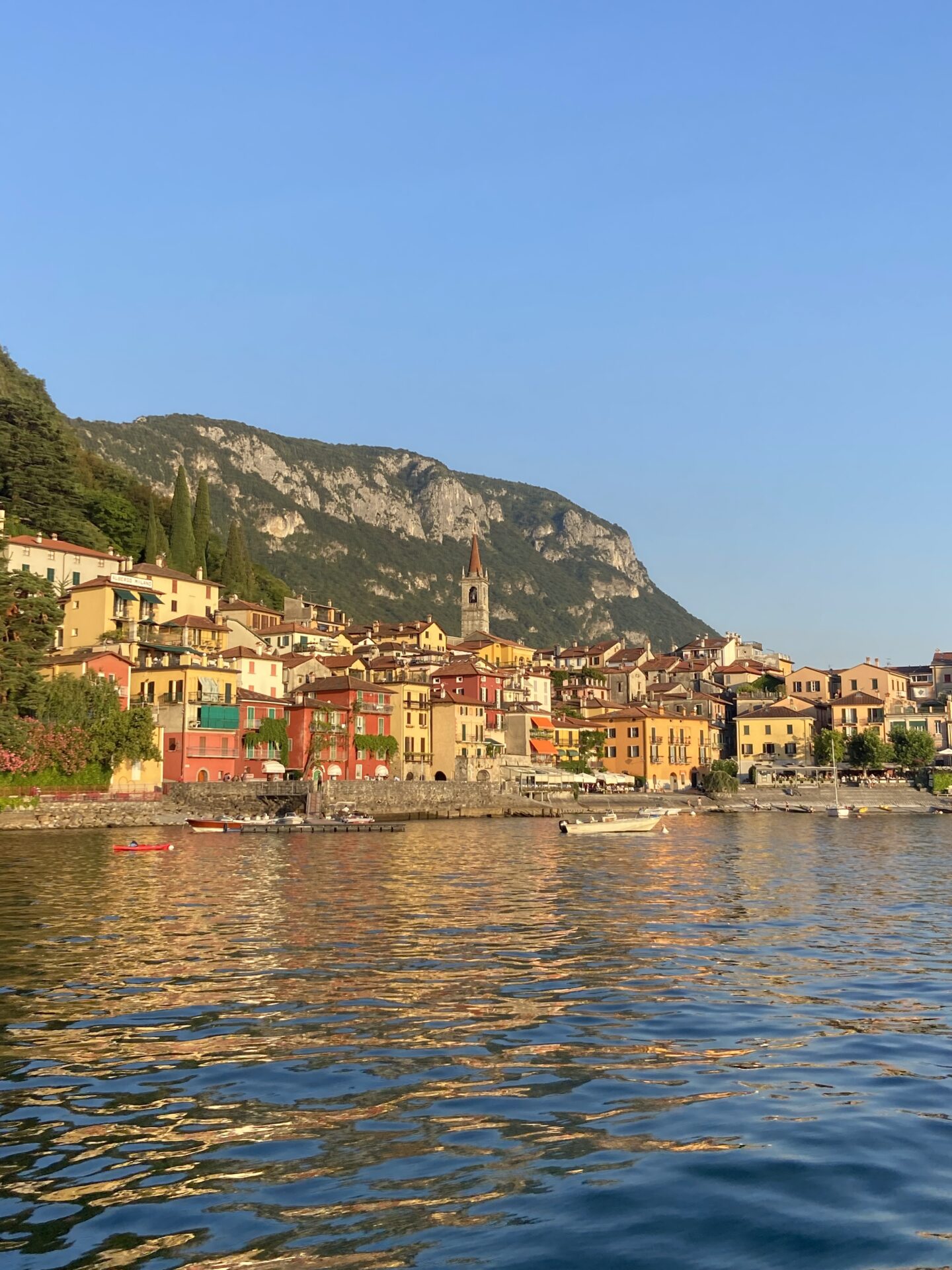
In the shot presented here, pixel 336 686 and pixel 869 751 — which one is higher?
pixel 336 686

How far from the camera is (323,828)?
69.9 meters

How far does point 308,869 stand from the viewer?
4212cm

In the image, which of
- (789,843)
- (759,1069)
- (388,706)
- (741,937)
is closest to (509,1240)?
(759,1069)

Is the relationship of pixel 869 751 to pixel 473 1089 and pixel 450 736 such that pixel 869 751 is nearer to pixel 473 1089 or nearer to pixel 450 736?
pixel 450 736

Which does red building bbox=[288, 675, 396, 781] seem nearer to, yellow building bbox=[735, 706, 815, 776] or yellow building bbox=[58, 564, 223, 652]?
yellow building bbox=[58, 564, 223, 652]

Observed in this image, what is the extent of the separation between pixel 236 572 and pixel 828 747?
6269cm

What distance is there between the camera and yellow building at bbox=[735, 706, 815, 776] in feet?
411

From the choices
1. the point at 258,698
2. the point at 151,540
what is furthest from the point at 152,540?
the point at 258,698

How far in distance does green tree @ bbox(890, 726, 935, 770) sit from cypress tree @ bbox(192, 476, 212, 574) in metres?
71.7

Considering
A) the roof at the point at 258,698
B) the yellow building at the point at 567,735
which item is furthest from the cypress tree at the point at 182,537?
the yellow building at the point at 567,735

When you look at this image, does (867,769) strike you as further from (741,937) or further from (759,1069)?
(759,1069)

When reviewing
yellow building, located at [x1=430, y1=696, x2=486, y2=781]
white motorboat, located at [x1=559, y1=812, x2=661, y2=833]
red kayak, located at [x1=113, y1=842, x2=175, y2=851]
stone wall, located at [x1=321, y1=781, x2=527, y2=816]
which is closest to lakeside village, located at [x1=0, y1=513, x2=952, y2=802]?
yellow building, located at [x1=430, y1=696, x2=486, y2=781]

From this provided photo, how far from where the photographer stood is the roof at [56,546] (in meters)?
85.6

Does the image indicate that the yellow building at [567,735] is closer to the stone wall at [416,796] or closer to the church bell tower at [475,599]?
the stone wall at [416,796]
